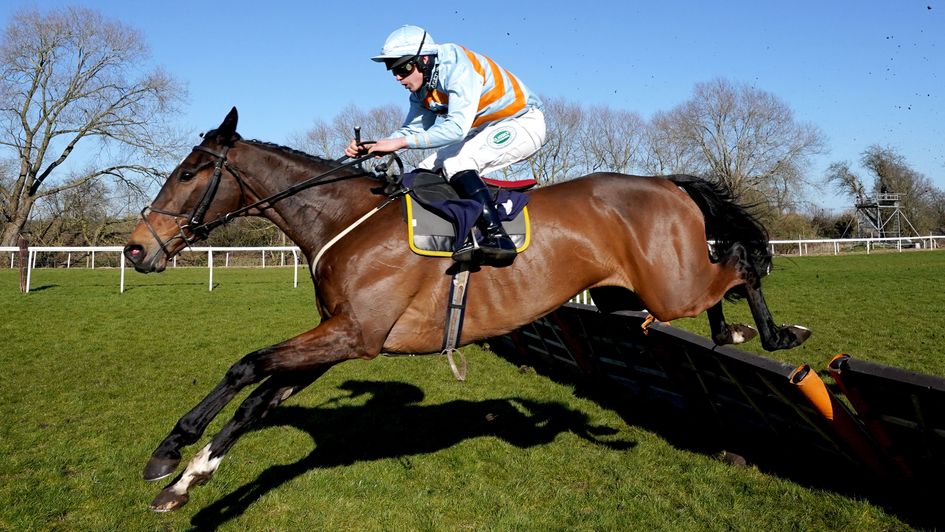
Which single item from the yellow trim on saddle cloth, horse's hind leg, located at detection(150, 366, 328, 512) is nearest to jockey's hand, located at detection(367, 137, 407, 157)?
the yellow trim on saddle cloth

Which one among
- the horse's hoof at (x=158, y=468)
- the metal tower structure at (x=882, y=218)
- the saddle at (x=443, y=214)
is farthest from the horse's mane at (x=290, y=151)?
the metal tower structure at (x=882, y=218)

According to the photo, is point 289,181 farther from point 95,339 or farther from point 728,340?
point 95,339

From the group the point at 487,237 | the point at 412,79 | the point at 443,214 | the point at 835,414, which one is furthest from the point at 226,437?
the point at 835,414

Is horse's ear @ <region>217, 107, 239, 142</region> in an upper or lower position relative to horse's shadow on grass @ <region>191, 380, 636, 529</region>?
upper

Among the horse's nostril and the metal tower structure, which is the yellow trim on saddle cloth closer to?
the horse's nostril

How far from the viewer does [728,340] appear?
5.44 meters

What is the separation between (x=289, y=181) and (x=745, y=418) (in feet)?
14.1

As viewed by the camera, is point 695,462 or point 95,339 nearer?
point 695,462

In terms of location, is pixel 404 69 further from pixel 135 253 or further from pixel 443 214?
pixel 135 253

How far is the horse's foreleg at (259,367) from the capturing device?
3879 millimetres

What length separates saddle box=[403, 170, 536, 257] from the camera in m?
4.49

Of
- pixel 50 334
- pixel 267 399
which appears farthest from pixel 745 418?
pixel 50 334

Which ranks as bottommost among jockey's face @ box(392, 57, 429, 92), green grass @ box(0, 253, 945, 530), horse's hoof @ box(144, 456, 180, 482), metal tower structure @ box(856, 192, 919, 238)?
green grass @ box(0, 253, 945, 530)

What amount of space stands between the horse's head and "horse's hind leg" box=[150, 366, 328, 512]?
1085 millimetres
